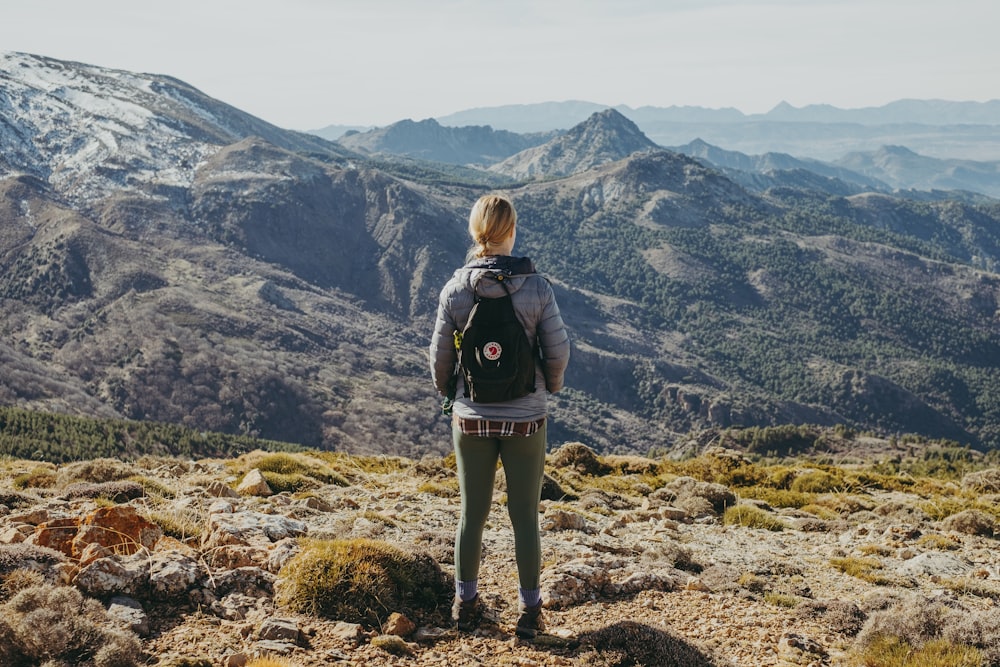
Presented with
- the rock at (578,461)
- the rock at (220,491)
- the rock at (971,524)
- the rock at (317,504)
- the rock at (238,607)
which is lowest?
the rock at (578,461)

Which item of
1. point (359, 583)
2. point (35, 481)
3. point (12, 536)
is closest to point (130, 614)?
point (359, 583)

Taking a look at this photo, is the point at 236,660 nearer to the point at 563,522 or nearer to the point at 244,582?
the point at 244,582

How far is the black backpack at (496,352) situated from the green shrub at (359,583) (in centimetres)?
234

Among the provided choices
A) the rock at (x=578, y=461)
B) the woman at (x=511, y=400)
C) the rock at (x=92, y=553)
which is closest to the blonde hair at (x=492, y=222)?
the woman at (x=511, y=400)

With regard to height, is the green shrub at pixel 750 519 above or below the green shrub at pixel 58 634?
below

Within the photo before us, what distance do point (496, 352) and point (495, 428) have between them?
0.66 m

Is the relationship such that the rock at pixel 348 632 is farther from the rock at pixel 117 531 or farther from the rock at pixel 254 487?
the rock at pixel 254 487

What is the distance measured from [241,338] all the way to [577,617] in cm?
17893

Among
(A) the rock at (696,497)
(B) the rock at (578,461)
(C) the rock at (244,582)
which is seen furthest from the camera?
(B) the rock at (578,461)

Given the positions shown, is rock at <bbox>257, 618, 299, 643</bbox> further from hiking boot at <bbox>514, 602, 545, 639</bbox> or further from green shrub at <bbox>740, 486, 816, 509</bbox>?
green shrub at <bbox>740, 486, 816, 509</bbox>

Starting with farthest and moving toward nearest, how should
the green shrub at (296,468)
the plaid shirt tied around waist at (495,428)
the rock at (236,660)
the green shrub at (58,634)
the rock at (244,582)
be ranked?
1. the green shrub at (296,468)
2. the rock at (244,582)
3. the plaid shirt tied around waist at (495,428)
4. the rock at (236,660)
5. the green shrub at (58,634)

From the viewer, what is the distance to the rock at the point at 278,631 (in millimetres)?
6352

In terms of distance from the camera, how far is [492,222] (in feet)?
20.7

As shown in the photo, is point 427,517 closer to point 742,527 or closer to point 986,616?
point 742,527
